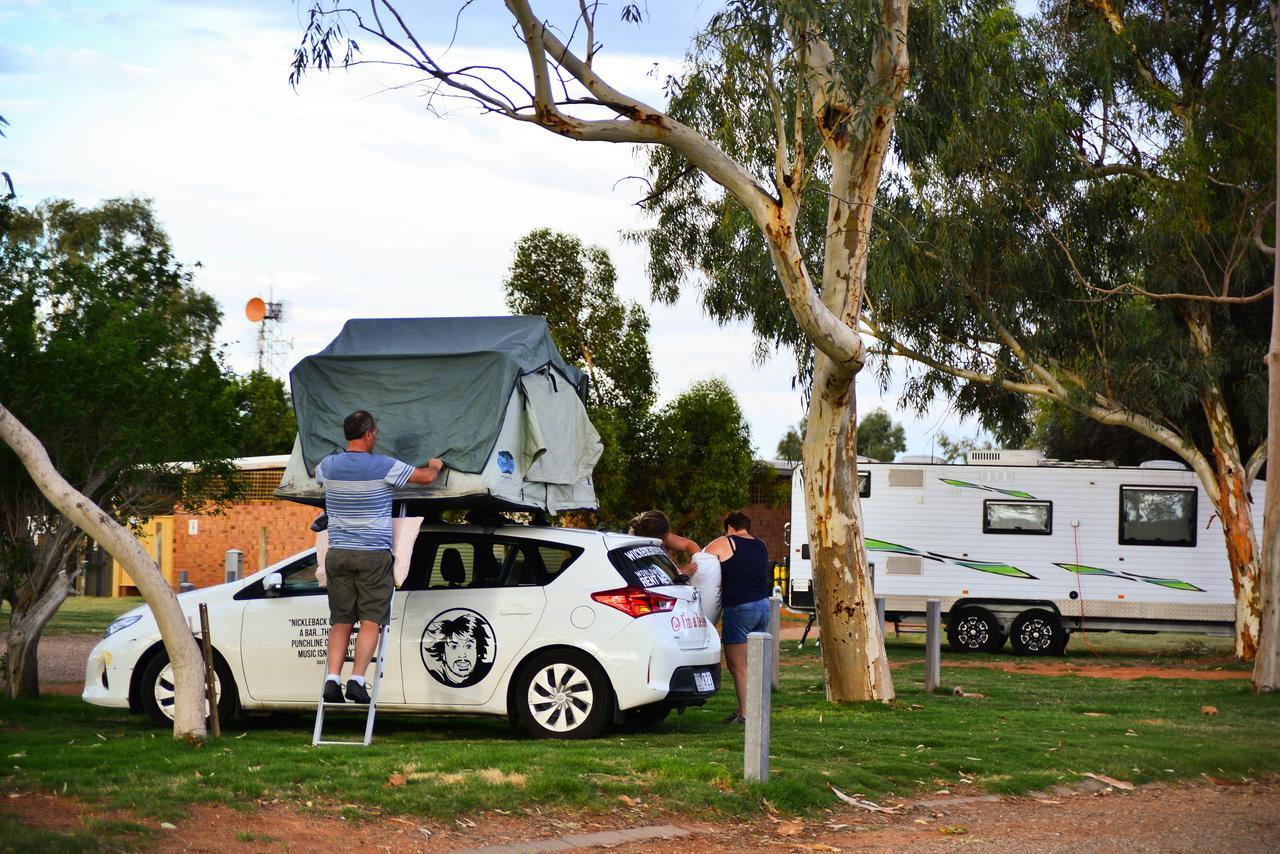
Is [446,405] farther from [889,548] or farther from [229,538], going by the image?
[229,538]

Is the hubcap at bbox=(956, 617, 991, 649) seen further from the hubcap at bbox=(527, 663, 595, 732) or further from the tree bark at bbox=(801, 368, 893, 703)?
the hubcap at bbox=(527, 663, 595, 732)

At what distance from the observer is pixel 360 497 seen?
29.1ft

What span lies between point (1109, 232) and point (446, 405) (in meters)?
14.4

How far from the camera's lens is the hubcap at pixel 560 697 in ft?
30.7

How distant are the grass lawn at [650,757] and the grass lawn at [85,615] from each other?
33.1ft

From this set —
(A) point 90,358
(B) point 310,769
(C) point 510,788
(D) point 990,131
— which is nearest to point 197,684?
(B) point 310,769

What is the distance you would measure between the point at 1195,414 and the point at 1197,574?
3.39m

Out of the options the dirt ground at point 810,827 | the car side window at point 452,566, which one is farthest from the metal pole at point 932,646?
the car side window at point 452,566

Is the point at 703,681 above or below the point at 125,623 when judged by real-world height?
below

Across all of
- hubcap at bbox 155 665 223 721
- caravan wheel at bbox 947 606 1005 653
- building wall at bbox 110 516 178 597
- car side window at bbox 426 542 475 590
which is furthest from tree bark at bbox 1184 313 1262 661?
building wall at bbox 110 516 178 597

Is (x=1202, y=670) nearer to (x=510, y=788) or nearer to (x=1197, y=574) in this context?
(x=1197, y=574)

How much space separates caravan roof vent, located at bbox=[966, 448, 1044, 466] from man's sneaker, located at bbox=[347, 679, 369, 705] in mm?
15353

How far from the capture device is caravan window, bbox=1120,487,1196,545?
21.6 m

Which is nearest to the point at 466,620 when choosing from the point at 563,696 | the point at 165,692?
the point at 563,696
